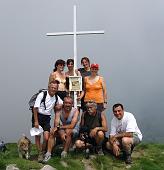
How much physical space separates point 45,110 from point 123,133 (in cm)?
265

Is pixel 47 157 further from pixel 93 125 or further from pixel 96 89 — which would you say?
pixel 96 89

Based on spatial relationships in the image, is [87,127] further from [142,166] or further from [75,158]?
[142,166]

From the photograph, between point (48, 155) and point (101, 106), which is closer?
point (48, 155)

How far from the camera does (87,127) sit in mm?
15625

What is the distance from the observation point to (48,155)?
15148 mm

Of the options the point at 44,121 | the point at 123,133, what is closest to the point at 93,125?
the point at 123,133

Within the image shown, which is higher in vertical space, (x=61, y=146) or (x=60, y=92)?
(x=60, y=92)

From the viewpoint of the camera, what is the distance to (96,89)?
1623 centimetres

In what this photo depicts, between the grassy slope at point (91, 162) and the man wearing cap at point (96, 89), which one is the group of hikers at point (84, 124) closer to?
the man wearing cap at point (96, 89)

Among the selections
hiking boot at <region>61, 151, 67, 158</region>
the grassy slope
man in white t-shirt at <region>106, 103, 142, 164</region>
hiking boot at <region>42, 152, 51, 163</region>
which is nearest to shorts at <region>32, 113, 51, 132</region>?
hiking boot at <region>42, 152, 51, 163</region>

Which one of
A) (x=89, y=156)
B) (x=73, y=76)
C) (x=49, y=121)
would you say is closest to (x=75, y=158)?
(x=89, y=156)

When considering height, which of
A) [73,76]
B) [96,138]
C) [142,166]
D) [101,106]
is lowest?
[142,166]

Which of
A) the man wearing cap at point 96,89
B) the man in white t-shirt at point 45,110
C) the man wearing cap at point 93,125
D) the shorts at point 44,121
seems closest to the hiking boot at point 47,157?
the man in white t-shirt at point 45,110

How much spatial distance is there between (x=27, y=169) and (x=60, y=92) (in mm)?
3149
